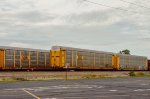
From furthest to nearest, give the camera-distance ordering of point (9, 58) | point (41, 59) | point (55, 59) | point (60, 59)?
1. point (55, 59)
2. point (60, 59)
3. point (41, 59)
4. point (9, 58)

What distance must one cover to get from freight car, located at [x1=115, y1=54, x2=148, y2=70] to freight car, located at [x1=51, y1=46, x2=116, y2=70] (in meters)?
5.00

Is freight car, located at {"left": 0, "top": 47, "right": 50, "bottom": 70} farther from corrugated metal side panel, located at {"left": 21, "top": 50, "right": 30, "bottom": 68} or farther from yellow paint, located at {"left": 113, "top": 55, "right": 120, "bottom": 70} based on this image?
yellow paint, located at {"left": 113, "top": 55, "right": 120, "bottom": 70}

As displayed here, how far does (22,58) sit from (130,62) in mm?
30920

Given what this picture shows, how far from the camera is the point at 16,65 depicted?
4447cm

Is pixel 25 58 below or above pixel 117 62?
above

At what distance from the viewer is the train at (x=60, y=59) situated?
144ft

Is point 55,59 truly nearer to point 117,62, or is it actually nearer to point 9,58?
point 9,58

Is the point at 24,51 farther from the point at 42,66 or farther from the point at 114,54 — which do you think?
the point at 114,54

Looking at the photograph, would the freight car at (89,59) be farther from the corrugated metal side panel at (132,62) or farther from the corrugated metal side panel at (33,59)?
the corrugated metal side panel at (33,59)

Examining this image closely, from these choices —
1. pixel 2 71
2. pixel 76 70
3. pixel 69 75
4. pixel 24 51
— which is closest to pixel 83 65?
pixel 76 70

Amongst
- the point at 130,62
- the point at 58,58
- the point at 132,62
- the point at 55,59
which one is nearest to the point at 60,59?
the point at 58,58

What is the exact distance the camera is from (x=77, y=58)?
174 ft

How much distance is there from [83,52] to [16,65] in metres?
14.4

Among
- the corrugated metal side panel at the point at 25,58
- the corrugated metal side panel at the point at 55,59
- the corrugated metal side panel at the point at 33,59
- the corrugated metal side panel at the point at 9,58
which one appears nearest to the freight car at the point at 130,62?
the corrugated metal side panel at the point at 55,59
